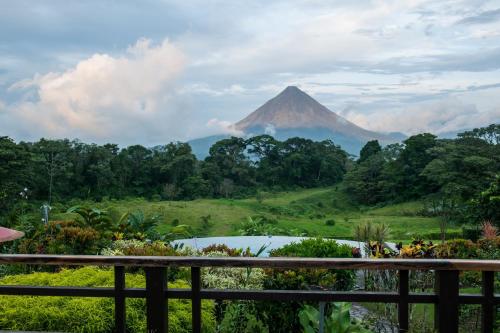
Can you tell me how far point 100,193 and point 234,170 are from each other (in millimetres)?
6467

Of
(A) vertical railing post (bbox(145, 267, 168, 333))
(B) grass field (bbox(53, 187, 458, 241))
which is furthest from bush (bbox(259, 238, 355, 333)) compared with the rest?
(B) grass field (bbox(53, 187, 458, 241))

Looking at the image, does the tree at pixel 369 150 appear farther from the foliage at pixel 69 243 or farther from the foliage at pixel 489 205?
the foliage at pixel 69 243

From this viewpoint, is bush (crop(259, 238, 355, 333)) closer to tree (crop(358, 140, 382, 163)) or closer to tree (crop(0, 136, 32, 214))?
tree (crop(0, 136, 32, 214))

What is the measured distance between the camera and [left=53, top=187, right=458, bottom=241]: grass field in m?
19.8

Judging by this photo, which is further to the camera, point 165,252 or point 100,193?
point 100,193

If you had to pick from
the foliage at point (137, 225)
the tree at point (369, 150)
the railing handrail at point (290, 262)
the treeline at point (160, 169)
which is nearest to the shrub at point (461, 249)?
the foliage at point (137, 225)

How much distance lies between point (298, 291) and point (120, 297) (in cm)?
81

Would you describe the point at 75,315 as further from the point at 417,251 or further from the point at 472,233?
the point at 472,233

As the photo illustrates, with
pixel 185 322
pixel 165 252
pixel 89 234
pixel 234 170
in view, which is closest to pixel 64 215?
pixel 234 170

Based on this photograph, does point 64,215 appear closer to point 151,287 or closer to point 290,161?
point 290,161

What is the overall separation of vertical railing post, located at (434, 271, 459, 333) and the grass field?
576 inches

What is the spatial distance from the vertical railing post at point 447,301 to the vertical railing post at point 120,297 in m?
1.40

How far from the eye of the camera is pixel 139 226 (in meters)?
8.98

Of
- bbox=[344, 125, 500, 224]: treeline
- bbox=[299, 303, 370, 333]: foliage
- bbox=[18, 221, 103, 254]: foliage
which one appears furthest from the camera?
bbox=[344, 125, 500, 224]: treeline
